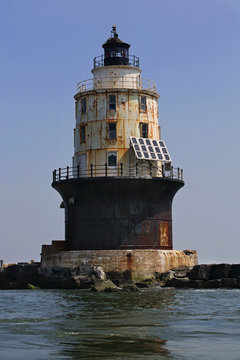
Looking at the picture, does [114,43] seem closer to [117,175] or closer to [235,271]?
[117,175]

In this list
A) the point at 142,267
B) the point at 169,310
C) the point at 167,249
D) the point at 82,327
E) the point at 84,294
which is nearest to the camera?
the point at 82,327

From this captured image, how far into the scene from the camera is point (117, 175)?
135ft

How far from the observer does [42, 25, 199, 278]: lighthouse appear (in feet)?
131

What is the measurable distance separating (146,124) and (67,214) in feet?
26.2

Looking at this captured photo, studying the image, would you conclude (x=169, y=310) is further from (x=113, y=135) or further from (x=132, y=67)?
(x=132, y=67)

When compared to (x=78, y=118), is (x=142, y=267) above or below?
below

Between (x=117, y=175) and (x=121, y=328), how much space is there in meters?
23.0

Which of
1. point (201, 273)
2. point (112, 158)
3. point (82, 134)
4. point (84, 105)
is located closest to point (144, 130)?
point (112, 158)

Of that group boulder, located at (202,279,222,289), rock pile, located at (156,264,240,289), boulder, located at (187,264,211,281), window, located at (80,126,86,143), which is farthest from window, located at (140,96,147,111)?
boulder, located at (202,279,222,289)

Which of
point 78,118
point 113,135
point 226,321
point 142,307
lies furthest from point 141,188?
point 226,321

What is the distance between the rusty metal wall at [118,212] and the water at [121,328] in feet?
31.7

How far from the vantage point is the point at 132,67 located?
1704 inches

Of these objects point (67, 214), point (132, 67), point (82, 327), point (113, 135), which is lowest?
point (82, 327)

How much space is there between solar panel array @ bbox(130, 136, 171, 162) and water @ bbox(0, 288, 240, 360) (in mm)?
12693
